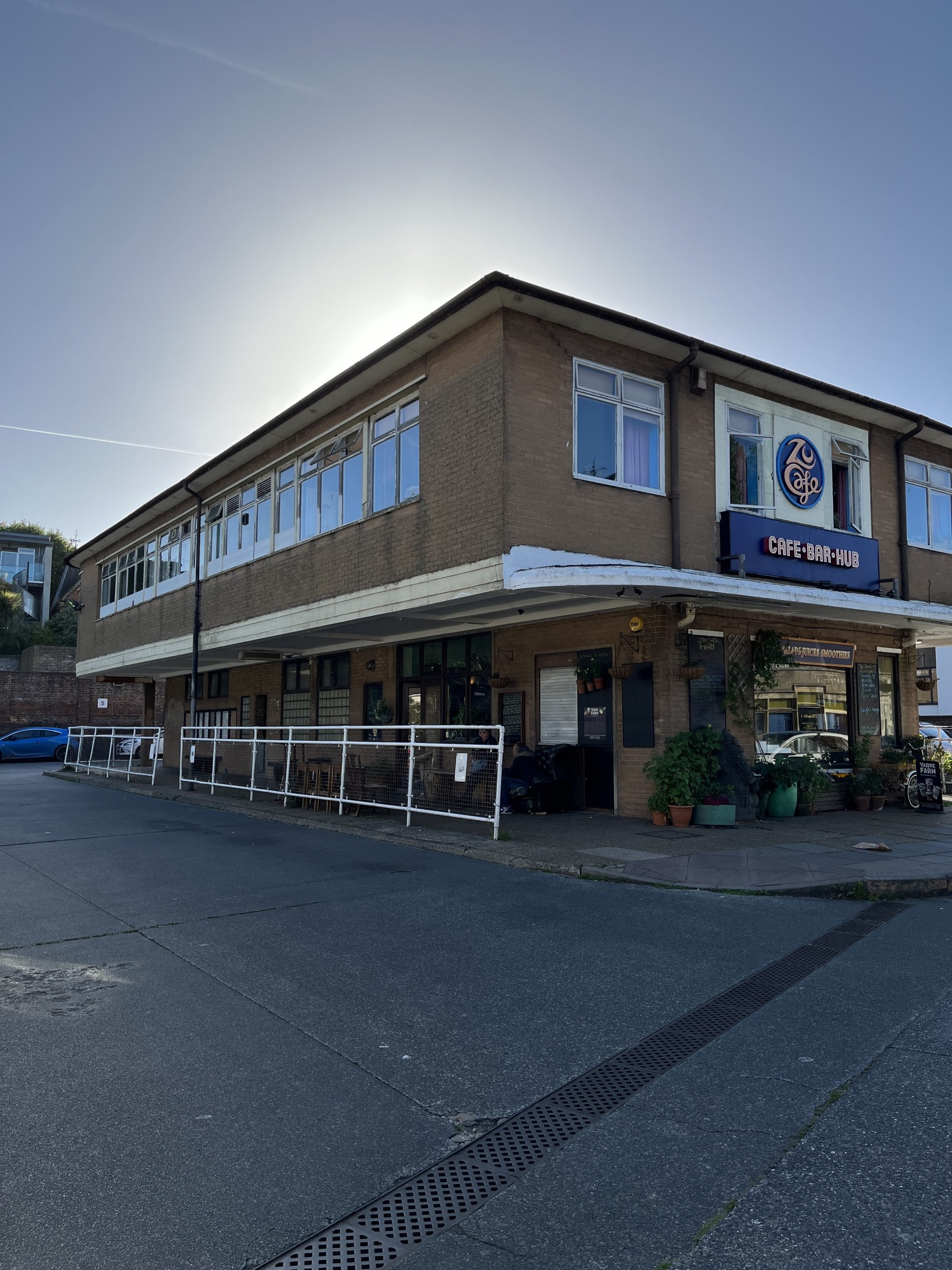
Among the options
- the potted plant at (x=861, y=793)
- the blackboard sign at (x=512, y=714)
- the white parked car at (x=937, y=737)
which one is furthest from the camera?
the white parked car at (x=937, y=737)

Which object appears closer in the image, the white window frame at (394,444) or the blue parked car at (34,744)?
the white window frame at (394,444)

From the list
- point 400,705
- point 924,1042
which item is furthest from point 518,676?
point 924,1042

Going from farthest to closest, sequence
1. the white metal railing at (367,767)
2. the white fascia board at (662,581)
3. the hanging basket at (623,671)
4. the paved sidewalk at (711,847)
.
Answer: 1. the hanging basket at (623,671)
2. the white metal railing at (367,767)
3. the white fascia board at (662,581)
4. the paved sidewalk at (711,847)

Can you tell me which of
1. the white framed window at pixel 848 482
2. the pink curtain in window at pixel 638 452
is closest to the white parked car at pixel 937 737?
the white framed window at pixel 848 482

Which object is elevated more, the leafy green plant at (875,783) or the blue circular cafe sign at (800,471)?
the blue circular cafe sign at (800,471)

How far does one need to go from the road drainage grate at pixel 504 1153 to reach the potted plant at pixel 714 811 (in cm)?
735

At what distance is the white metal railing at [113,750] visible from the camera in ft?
78.2

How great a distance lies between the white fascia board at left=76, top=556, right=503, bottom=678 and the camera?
40.9ft

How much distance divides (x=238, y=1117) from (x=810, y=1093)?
246cm

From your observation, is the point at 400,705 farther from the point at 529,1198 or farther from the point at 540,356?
the point at 529,1198

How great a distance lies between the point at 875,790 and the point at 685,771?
16.3 ft

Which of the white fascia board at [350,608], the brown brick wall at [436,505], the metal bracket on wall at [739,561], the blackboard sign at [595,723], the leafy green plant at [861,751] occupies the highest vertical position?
the brown brick wall at [436,505]

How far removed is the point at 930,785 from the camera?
50.3 ft

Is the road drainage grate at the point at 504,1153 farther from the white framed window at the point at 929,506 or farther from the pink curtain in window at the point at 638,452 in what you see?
the white framed window at the point at 929,506
